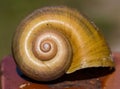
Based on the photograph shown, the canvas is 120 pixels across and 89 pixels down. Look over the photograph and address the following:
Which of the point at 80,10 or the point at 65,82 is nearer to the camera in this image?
the point at 65,82

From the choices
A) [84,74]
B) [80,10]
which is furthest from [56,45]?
[80,10]

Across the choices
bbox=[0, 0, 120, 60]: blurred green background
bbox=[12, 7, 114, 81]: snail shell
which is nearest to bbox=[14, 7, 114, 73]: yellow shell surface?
bbox=[12, 7, 114, 81]: snail shell

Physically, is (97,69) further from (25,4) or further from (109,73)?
(25,4)

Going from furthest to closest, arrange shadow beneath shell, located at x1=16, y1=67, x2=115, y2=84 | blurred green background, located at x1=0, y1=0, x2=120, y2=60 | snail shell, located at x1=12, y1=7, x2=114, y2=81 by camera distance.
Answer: blurred green background, located at x1=0, y1=0, x2=120, y2=60 < shadow beneath shell, located at x1=16, y1=67, x2=115, y2=84 < snail shell, located at x1=12, y1=7, x2=114, y2=81

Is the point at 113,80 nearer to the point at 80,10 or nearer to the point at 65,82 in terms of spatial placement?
→ the point at 65,82

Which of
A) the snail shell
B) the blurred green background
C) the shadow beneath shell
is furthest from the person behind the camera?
the blurred green background

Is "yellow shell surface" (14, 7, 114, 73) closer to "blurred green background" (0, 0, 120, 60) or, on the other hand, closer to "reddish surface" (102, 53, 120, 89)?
"reddish surface" (102, 53, 120, 89)
